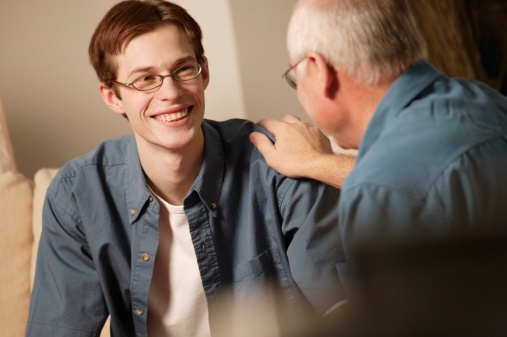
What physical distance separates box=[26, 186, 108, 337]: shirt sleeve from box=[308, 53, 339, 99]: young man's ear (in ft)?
2.30

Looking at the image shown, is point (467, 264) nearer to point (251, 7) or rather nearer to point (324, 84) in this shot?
point (324, 84)

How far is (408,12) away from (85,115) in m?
1.50

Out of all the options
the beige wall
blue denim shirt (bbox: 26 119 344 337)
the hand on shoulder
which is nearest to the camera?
the hand on shoulder

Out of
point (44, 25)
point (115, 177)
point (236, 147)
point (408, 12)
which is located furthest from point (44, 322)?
point (44, 25)

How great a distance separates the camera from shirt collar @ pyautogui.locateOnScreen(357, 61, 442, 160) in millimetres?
881

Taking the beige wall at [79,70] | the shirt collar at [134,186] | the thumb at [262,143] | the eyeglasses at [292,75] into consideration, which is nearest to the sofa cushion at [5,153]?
the beige wall at [79,70]

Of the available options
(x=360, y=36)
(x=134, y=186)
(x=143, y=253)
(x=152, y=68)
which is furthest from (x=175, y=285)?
(x=360, y=36)

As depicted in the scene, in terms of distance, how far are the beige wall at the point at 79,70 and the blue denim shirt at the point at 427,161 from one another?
131cm

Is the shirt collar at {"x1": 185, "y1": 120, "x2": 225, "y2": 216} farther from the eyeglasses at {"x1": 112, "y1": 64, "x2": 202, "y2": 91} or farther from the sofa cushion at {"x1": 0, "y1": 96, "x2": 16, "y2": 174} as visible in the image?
the sofa cushion at {"x1": 0, "y1": 96, "x2": 16, "y2": 174}

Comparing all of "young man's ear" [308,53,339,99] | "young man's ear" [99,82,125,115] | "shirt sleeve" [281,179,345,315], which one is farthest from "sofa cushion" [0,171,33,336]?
"young man's ear" [308,53,339,99]

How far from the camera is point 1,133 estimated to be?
1.90 meters

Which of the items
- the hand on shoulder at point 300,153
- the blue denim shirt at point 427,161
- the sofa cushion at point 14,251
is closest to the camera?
the blue denim shirt at point 427,161

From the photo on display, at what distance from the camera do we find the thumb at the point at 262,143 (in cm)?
138

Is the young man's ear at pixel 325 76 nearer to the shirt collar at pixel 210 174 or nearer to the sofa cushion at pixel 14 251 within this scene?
the shirt collar at pixel 210 174
